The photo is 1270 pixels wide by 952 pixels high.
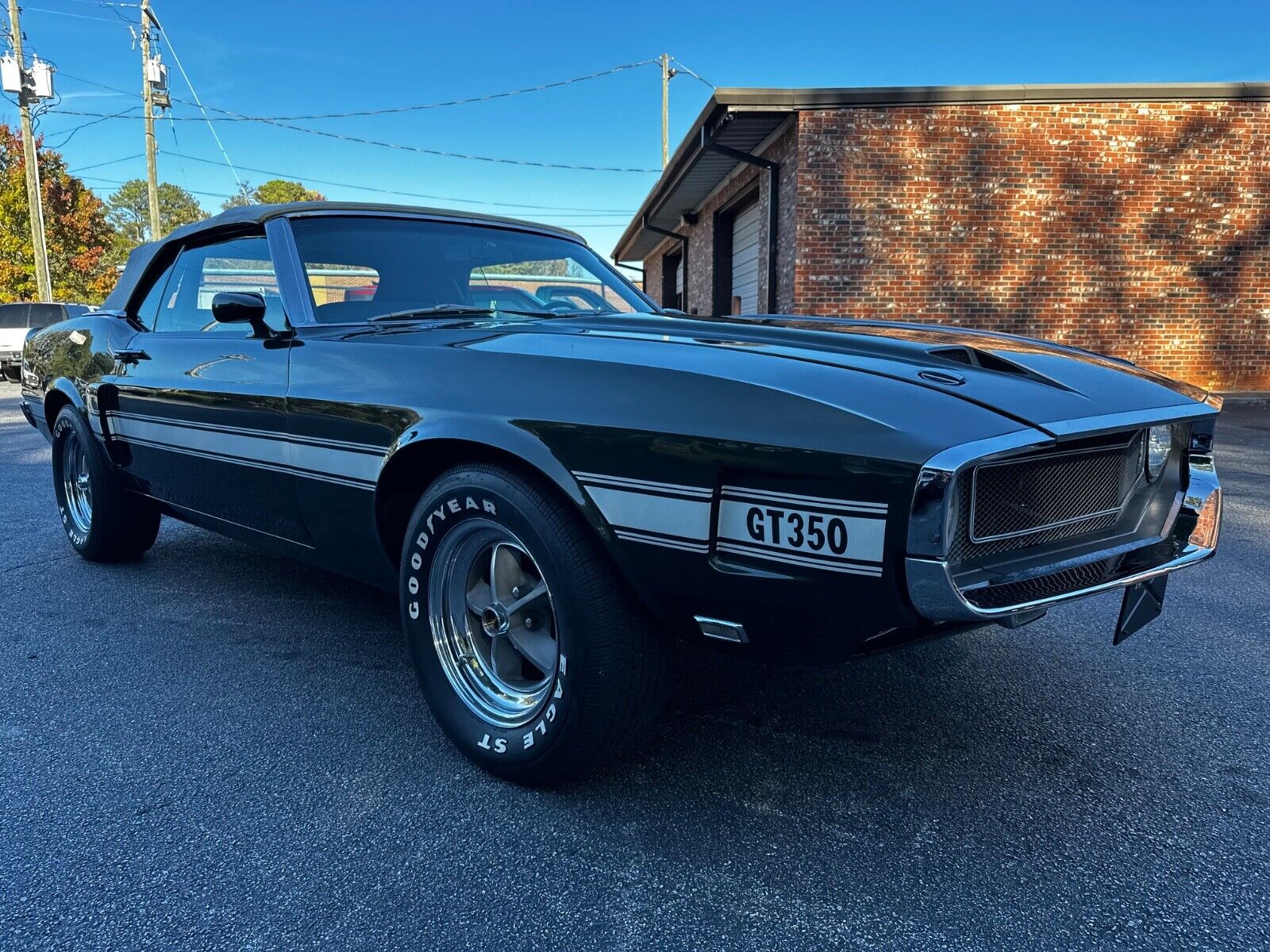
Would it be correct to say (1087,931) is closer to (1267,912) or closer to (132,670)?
(1267,912)

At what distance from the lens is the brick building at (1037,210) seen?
10.7 meters

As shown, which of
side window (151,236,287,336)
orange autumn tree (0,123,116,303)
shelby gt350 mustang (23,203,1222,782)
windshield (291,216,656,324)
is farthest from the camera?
orange autumn tree (0,123,116,303)

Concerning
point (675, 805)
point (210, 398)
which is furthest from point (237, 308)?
point (675, 805)

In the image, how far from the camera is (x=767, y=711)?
2.55 m

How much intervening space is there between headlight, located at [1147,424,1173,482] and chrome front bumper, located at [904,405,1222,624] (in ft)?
0.27

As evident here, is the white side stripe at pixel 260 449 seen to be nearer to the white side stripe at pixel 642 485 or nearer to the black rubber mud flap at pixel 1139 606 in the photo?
the white side stripe at pixel 642 485

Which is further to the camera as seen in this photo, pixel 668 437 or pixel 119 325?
pixel 119 325

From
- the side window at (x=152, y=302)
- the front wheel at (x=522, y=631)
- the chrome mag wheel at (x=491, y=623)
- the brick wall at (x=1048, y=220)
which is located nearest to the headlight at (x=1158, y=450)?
the front wheel at (x=522, y=631)

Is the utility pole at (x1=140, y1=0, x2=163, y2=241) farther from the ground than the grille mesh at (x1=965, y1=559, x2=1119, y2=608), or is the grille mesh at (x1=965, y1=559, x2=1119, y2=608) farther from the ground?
the utility pole at (x1=140, y1=0, x2=163, y2=241)

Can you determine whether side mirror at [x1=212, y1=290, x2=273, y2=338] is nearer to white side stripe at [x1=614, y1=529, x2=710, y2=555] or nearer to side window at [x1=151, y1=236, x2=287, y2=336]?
side window at [x1=151, y1=236, x2=287, y2=336]

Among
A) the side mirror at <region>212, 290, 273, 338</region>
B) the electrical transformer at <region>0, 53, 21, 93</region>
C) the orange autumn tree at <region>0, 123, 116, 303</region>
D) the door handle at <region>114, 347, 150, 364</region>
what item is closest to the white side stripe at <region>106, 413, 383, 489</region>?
the door handle at <region>114, 347, 150, 364</region>

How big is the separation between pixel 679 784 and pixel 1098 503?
3.81 feet

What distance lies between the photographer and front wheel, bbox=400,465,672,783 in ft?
6.27

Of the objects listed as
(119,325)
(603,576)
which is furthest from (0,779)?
(119,325)
